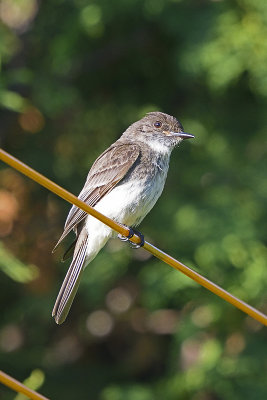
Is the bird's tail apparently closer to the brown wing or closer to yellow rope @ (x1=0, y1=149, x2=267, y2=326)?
the brown wing

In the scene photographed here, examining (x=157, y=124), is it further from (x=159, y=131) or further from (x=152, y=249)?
(x=152, y=249)

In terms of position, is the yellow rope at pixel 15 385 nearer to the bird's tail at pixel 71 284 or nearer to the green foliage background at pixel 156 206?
the bird's tail at pixel 71 284

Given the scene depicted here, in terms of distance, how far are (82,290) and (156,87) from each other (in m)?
2.05

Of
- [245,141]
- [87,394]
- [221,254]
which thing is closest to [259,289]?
[221,254]

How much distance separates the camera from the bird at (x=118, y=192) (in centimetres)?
474

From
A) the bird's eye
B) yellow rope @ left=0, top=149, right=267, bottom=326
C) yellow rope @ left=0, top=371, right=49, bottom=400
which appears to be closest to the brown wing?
the bird's eye

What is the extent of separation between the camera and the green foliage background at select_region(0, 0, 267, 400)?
20.4 ft

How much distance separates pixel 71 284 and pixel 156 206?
2130mm

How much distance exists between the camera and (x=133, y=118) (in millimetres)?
7059

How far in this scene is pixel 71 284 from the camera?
4.68 metres

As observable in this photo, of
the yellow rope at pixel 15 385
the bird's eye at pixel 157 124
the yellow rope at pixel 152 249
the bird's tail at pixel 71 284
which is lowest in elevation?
the bird's tail at pixel 71 284

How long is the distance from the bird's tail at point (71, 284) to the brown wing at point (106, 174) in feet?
0.63

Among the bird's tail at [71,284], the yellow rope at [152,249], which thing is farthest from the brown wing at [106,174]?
the yellow rope at [152,249]

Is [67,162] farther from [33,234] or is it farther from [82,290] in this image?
[82,290]
